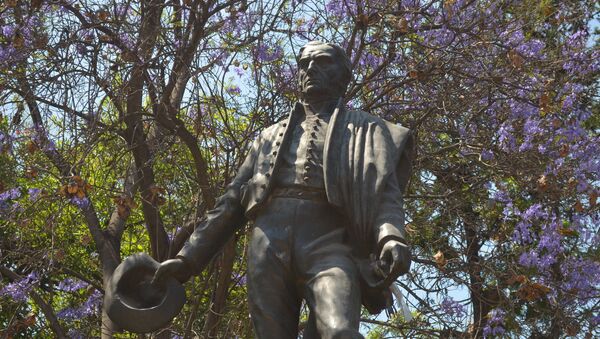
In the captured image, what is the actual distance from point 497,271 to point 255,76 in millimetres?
2762

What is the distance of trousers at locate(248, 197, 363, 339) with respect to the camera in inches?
241

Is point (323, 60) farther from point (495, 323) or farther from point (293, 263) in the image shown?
point (495, 323)

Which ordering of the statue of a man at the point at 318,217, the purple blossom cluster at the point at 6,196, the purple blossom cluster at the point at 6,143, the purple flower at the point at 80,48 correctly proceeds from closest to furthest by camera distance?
the statue of a man at the point at 318,217 → the purple blossom cluster at the point at 6,143 → the purple flower at the point at 80,48 → the purple blossom cluster at the point at 6,196

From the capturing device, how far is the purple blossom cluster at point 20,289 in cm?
1116

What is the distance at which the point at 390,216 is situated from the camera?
20.1 ft

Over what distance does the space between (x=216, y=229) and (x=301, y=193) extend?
0.49m

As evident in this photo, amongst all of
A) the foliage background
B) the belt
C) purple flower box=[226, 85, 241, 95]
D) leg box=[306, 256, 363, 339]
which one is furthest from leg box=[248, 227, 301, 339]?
purple flower box=[226, 85, 241, 95]

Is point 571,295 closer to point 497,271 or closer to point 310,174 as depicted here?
point 497,271

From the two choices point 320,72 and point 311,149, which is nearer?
point 311,149

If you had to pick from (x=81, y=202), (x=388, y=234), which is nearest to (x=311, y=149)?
(x=388, y=234)

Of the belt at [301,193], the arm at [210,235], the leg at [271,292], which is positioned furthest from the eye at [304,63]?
the leg at [271,292]

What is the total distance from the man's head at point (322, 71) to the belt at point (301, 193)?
0.56m

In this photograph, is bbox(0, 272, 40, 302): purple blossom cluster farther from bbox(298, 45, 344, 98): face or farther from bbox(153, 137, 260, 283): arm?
bbox(298, 45, 344, 98): face

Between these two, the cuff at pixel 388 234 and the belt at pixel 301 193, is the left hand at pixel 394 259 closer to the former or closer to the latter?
the cuff at pixel 388 234
